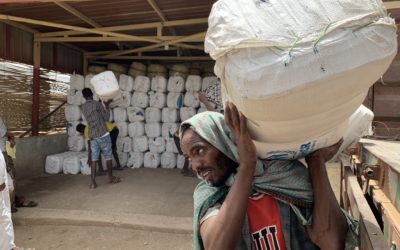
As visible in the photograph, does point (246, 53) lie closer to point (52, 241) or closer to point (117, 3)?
point (52, 241)

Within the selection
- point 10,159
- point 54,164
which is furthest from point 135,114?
point 10,159

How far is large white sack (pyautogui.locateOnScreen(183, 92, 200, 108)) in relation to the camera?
658 cm

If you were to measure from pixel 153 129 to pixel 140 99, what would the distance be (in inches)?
26.2

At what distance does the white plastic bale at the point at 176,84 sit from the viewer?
6.66m

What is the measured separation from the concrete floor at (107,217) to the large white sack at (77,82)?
7.32 ft

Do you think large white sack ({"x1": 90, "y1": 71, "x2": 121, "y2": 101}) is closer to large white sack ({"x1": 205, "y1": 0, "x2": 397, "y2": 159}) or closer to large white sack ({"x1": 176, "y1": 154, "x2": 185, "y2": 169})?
large white sack ({"x1": 176, "y1": 154, "x2": 185, "y2": 169})

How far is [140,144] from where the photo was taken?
6.83 metres

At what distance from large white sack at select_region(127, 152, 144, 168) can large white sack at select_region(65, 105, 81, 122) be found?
1.37m

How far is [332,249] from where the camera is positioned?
38.8 inches

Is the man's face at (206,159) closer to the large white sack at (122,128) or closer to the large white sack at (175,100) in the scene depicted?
the large white sack at (175,100)

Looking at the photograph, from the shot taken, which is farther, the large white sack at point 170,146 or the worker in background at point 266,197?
the large white sack at point 170,146

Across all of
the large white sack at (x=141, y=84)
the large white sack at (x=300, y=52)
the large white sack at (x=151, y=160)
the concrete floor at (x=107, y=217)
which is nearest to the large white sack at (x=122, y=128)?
the large white sack at (x=151, y=160)

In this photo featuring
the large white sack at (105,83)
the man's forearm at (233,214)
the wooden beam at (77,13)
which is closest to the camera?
the man's forearm at (233,214)

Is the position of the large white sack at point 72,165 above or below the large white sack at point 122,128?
below
